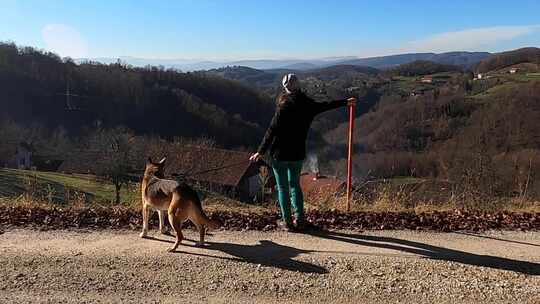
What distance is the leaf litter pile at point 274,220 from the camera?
24.1 feet

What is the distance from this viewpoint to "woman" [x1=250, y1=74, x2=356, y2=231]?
6.70m

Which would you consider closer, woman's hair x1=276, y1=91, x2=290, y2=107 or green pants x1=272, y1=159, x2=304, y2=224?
woman's hair x1=276, y1=91, x2=290, y2=107

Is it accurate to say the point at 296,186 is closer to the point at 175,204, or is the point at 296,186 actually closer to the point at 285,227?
the point at 285,227

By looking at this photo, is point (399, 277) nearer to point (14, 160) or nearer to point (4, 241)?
point (4, 241)

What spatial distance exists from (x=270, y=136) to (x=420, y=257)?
2.46m

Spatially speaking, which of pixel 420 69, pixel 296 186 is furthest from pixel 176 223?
pixel 420 69

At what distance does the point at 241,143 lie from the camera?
285 ft

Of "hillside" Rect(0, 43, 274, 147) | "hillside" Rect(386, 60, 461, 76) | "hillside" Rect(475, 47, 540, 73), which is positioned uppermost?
"hillside" Rect(475, 47, 540, 73)

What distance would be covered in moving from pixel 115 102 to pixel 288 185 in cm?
9174

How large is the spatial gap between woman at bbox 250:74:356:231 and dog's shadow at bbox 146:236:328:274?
29.4 inches

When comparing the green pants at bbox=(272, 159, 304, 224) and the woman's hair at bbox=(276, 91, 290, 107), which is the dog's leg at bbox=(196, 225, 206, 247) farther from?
the woman's hair at bbox=(276, 91, 290, 107)

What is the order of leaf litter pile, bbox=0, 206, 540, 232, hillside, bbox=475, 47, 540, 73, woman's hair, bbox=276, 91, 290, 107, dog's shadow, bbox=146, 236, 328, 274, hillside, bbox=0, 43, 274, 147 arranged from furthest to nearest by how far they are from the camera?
1. hillside, bbox=475, 47, 540, 73
2. hillside, bbox=0, 43, 274, 147
3. leaf litter pile, bbox=0, 206, 540, 232
4. woman's hair, bbox=276, 91, 290, 107
5. dog's shadow, bbox=146, 236, 328, 274

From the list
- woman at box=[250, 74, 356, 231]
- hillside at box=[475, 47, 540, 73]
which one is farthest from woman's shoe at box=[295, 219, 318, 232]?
hillside at box=[475, 47, 540, 73]

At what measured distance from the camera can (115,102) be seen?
9362 centimetres
